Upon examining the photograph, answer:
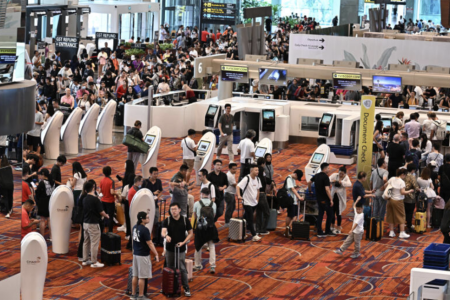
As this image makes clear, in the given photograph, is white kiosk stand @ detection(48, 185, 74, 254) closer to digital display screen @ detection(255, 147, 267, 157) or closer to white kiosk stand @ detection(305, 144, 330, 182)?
digital display screen @ detection(255, 147, 267, 157)

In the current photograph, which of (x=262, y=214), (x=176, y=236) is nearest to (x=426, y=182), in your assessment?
(x=262, y=214)

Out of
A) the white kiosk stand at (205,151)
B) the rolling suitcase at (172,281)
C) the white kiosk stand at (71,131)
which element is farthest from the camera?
the white kiosk stand at (71,131)

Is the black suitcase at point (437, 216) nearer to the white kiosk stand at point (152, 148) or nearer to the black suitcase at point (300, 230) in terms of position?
the black suitcase at point (300, 230)

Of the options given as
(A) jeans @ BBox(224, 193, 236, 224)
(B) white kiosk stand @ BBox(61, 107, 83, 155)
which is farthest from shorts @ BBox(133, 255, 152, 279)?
(B) white kiosk stand @ BBox(61, 107, 83, 155)

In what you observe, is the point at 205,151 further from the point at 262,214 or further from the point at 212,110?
the point at 212,110

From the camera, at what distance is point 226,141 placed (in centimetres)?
1778

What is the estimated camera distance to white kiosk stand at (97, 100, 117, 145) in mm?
19047

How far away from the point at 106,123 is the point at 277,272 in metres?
9.10

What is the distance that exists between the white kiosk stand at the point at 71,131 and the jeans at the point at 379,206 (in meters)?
7.41

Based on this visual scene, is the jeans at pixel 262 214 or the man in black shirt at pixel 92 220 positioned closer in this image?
the man in black shirt at pixel 92 220

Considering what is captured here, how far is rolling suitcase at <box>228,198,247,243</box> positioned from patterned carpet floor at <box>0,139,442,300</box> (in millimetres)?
130

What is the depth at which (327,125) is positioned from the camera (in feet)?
62.3

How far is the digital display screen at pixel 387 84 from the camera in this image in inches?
778

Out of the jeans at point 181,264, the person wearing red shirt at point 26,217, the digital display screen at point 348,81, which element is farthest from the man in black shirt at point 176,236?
the digital display screen at point 348,81
